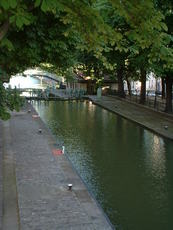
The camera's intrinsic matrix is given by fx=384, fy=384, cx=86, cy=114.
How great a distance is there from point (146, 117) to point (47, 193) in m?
19.1

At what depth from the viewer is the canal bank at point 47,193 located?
26.7 ft

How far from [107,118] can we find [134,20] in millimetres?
24855

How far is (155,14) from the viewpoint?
559 cm

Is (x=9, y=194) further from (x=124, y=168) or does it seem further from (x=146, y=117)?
(x=146, y=117)

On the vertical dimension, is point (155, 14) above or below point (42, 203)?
above

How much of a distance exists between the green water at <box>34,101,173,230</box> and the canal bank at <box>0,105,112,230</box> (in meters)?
0.86

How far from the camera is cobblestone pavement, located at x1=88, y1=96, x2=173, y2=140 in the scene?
22.5 m

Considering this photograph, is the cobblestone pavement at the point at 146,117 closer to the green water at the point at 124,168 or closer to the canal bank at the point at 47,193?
the green water at the point at 124,168

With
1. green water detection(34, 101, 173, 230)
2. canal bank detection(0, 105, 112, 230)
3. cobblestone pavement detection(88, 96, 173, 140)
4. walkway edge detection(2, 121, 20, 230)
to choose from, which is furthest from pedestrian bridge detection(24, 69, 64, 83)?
walkway edge detection(2, 121, 20, 230)

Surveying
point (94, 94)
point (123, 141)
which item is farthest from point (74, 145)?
point (94, 94)

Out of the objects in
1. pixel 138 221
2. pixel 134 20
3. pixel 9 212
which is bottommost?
pixel 138 221

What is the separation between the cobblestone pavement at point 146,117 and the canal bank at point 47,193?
795 cm

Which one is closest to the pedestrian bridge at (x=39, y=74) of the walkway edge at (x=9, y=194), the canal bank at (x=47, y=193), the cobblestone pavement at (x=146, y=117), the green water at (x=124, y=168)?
the cobblestone pavement at (x=146, y=117)

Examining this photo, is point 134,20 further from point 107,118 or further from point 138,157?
point 107,118
